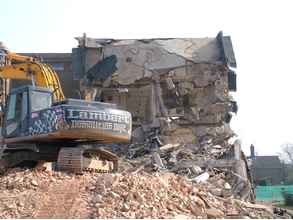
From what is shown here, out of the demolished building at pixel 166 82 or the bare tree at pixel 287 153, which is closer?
the demolished building at pixel 166 82

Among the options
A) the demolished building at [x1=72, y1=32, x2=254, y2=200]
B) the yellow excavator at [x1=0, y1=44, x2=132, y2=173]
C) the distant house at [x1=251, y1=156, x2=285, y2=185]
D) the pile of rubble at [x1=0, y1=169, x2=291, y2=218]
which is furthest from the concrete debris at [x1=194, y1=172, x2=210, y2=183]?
the distant house at [x1=251, y1=156, x2=285, y2=185]

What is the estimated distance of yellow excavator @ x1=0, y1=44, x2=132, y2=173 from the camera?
434 inches

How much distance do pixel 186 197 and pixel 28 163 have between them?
413cm

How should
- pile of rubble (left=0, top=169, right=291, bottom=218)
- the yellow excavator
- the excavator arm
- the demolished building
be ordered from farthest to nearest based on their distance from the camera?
the demolished building, the excavator arm, the yellow excavator, pile of rubble (left=0, top=169, right=291, bottom=218)

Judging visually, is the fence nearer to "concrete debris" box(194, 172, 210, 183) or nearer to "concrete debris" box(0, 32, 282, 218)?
"concrete debris" box(0, 32, 282, 218)

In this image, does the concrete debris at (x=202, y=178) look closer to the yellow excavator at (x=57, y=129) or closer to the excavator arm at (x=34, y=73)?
the yellow excavator at (x=57, y=129)

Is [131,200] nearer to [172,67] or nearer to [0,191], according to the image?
[0,191]

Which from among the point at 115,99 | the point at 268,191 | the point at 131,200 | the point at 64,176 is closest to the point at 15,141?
the point at 64,176

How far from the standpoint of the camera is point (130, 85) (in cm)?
2425

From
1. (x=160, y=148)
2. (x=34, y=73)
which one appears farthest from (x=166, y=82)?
(x=34, y=73)

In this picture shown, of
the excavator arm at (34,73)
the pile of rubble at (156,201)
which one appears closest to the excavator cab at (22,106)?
the excavator arm at (34,73)

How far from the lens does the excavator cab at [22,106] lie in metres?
11.6

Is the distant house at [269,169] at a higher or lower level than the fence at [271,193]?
lower

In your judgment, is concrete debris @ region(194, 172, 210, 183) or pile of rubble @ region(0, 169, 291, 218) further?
concrete debris @ region(194, 172, 210, 183)
